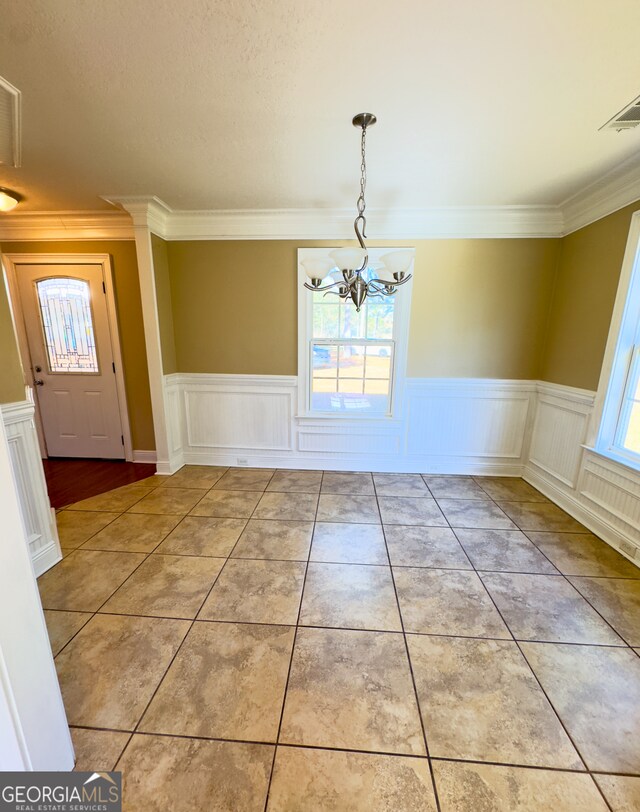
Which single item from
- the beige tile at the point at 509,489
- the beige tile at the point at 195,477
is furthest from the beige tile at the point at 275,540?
the beige tile at the point at 509,489

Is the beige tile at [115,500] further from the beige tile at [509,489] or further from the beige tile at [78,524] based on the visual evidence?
the beige tile at [509,489]

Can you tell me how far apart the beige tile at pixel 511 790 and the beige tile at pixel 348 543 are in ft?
3.43

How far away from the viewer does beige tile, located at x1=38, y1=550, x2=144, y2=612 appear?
5.69 feet

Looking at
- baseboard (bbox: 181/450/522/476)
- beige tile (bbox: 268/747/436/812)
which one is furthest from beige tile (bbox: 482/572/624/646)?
baseboard (bbox: 181/450/522/476)

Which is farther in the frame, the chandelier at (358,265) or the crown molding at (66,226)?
the crown molding at (66,226)

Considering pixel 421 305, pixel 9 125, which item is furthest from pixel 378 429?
pixel 9 125

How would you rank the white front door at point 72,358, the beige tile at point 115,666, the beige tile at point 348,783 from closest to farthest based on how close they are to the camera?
1. the beige tile at point 348,783
2. the beige tile at point 115,666
3. the white front door at point 72,358

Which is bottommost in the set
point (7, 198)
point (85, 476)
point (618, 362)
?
point (85, 476)

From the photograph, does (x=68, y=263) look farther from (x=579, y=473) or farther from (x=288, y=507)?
(x=579, y=473)

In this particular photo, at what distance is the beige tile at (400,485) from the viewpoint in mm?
3017

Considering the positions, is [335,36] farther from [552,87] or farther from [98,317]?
[98,317]

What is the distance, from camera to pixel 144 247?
2961mm

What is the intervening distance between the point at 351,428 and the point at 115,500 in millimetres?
2347

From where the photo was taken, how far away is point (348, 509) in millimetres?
2713
